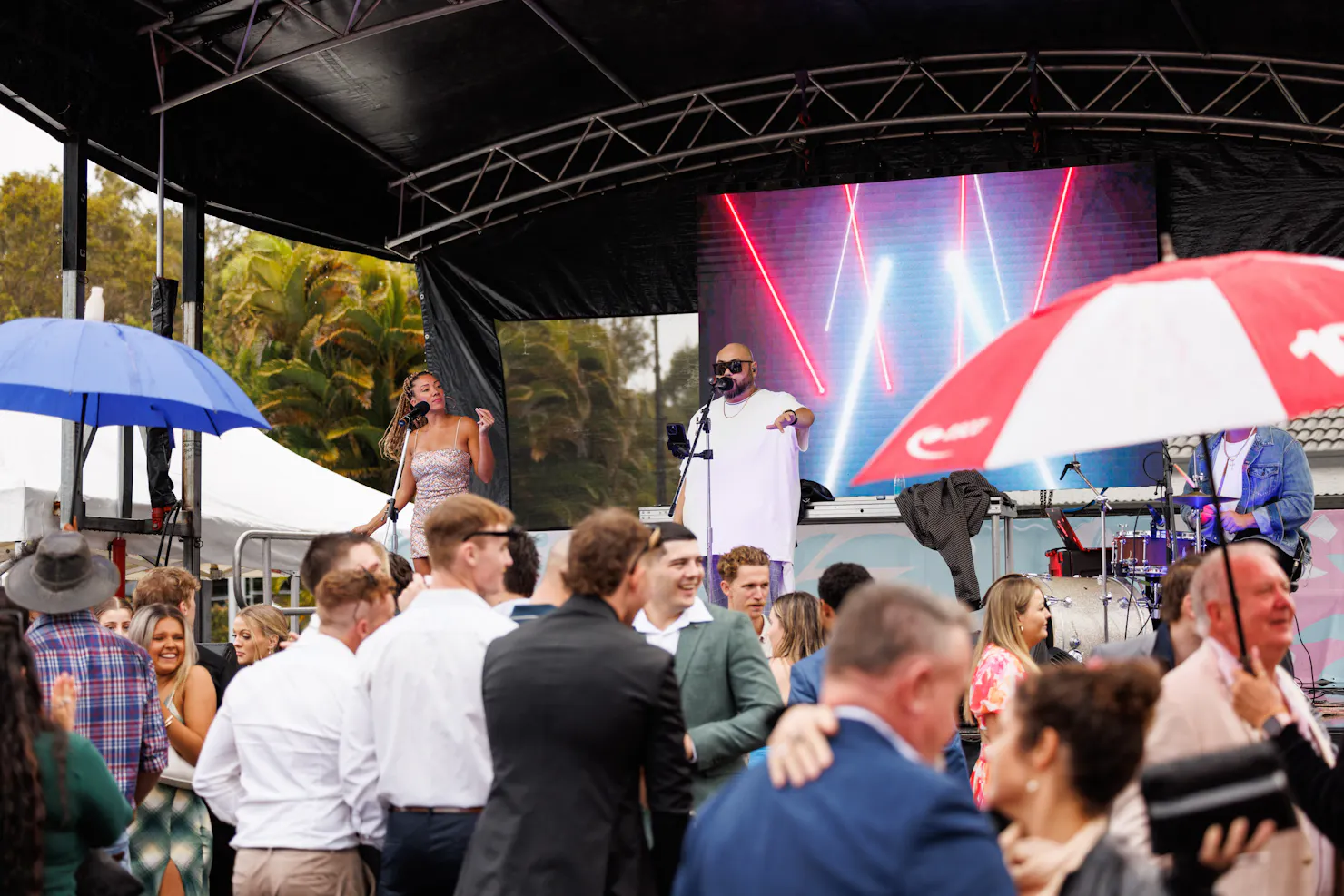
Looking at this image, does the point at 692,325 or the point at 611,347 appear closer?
the point at 692,325

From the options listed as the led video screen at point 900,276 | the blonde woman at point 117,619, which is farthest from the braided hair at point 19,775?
the led video screen at point 900,276

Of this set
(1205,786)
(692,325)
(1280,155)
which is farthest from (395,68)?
(1205,786)

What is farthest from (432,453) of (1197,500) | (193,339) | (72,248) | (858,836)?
(858,836)

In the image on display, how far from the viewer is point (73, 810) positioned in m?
3.15

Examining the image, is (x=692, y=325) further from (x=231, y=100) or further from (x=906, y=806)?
(x=906, y=806)

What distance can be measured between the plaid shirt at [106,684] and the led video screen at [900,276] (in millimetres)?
7658

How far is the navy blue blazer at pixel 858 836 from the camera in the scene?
75.6 inches

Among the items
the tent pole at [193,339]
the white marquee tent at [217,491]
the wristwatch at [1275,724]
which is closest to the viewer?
the wristwatch at [1275,724]

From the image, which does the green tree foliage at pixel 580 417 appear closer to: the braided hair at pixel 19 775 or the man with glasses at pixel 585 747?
the man with glasses at pixel 585 747

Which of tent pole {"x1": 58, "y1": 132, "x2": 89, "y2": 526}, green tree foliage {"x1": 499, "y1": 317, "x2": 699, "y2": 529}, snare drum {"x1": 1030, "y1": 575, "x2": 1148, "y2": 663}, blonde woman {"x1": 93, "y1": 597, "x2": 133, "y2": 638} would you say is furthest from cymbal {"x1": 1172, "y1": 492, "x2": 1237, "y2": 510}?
Result: tent pole {"x1": 58, "y1": 132, "x2": 89, "y2": 526}

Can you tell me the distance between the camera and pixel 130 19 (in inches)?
360

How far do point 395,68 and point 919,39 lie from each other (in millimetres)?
3988

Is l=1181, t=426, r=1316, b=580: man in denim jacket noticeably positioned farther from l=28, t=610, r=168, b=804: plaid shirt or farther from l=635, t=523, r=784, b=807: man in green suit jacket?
l=28, t=610, r=168, b=804: plaid shirt

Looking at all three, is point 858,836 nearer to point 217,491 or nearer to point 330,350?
point 217,491
